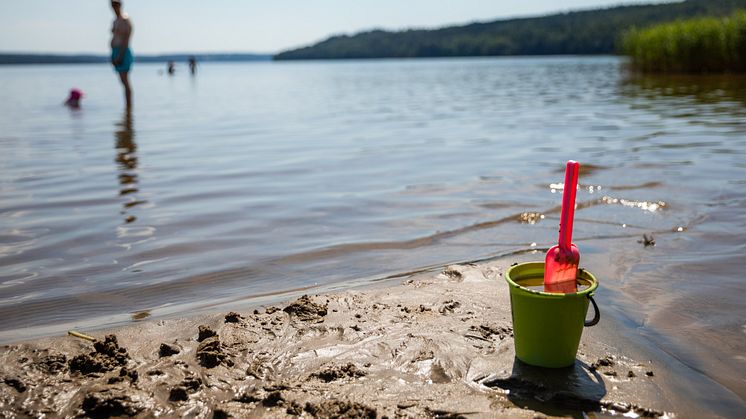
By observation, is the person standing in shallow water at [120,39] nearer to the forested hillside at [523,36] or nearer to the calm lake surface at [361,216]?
the calm lake surface at [361,216]

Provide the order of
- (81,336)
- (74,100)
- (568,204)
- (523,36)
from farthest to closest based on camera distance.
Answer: (523,36) → (74,100) → (81,336) → (568,204)

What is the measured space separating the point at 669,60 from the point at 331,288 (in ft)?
77.8

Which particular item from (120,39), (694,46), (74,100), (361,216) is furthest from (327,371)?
(694,46)

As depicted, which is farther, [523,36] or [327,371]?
[523,36]

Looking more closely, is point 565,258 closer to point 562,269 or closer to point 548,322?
point 562,269

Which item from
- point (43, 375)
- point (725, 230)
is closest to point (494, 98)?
point (725, 230)

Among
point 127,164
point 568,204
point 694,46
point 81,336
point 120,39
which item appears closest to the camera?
point 568,204

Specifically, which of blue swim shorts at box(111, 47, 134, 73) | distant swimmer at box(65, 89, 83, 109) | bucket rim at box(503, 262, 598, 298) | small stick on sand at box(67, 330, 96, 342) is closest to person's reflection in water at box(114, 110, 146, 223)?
blue swim shorts at box(111, 47, 134, 73)

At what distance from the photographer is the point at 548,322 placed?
2.61 metres

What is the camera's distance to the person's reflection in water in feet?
19.9

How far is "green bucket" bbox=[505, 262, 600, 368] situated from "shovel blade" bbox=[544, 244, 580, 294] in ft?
0.27

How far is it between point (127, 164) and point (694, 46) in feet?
69.7

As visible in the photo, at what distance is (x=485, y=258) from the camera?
4.43m

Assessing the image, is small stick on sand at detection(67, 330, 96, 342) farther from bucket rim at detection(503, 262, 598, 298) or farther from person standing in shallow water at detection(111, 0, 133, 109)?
person standing in shallow water at detection(111, 0, 133, 109)
